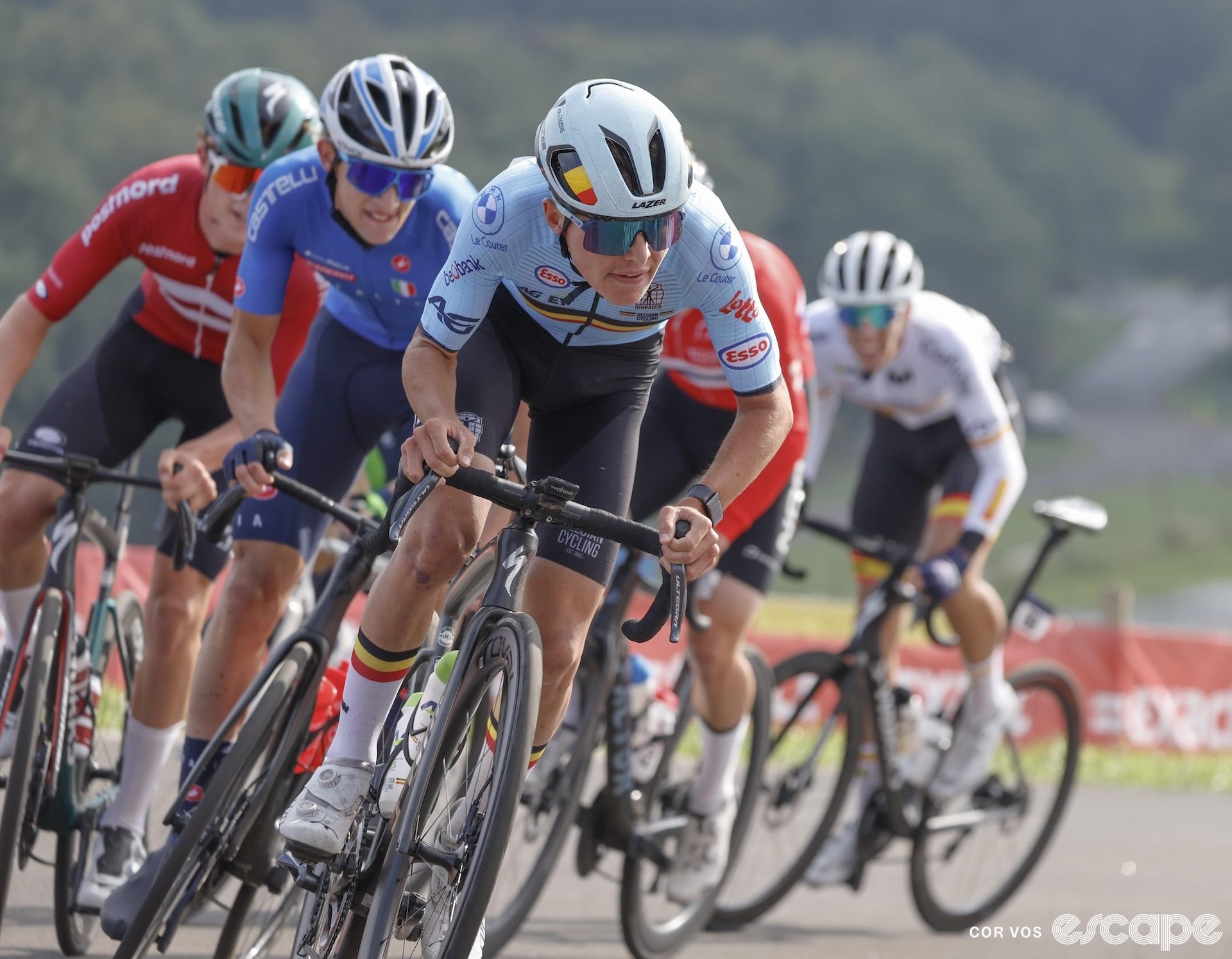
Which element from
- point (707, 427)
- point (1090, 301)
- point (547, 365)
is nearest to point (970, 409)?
point (707, 427)

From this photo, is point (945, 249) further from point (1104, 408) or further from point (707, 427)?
point (707, 427)

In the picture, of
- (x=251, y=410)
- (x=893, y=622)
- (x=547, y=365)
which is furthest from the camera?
(x=893, y=622)

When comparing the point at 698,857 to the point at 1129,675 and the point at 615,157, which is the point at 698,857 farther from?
the point at 1129,675

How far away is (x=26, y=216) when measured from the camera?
26828mm

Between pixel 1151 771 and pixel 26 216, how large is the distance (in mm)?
22813

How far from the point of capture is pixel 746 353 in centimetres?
346

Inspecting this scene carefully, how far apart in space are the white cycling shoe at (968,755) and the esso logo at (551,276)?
3.30 meters

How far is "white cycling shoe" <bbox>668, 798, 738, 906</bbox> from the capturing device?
16.4ft

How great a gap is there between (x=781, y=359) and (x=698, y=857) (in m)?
1.70

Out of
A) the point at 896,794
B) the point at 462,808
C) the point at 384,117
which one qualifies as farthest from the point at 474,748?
the point at 896,794

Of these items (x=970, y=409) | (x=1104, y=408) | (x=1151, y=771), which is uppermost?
(x=1104, y=408)

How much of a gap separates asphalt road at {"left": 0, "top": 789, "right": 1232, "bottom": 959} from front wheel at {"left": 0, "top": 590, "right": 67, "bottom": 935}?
36 cm

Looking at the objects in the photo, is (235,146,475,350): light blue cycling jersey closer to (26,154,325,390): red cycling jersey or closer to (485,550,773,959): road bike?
(26,154,325,390): red cycling jersey

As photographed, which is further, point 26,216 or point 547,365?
point 26,216
